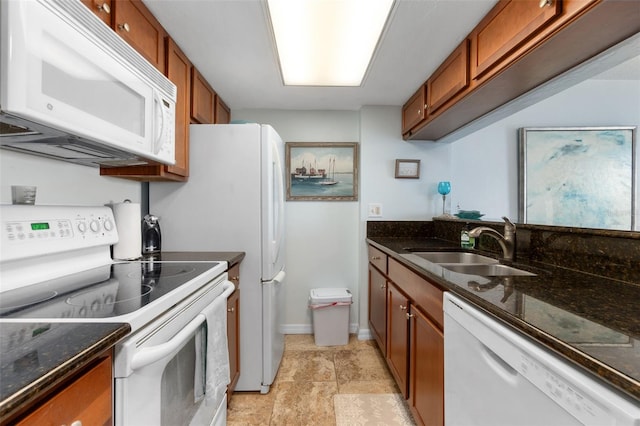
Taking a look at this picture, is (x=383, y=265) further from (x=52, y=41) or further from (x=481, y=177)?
(x=52, y=41)

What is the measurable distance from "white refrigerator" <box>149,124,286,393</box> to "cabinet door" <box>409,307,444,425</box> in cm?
89

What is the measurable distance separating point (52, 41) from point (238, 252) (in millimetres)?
1272

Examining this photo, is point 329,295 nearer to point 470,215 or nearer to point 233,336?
point 233,336

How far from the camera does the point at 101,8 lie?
1.09m

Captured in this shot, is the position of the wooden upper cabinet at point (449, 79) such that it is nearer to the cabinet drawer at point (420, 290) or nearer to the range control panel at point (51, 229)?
the cabinet drawer at point (420, 290)

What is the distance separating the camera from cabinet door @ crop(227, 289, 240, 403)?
1591mm

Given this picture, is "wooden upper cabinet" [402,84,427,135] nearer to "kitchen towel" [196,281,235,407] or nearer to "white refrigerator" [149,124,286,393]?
"white refrigerator" [149,124,286,393]

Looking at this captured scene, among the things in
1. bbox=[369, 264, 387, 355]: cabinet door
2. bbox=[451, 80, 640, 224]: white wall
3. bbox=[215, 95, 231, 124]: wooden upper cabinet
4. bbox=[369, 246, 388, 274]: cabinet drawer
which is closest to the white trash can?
bbox=[369, 264, 387, 355]: cabinet door

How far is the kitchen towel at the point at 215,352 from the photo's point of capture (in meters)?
1.10

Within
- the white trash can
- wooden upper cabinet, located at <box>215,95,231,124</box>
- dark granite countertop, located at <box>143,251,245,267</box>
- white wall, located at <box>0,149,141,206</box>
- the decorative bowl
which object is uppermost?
wooden upper cabinet, located at <box>215,95,231,124</box>

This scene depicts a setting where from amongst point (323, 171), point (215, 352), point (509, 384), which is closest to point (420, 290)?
point (509, 384)

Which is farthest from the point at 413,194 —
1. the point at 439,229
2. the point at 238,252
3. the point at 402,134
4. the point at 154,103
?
the point at 154,103

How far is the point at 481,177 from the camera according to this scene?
2.48 m

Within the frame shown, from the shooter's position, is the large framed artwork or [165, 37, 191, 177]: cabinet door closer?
the large framed artwork
